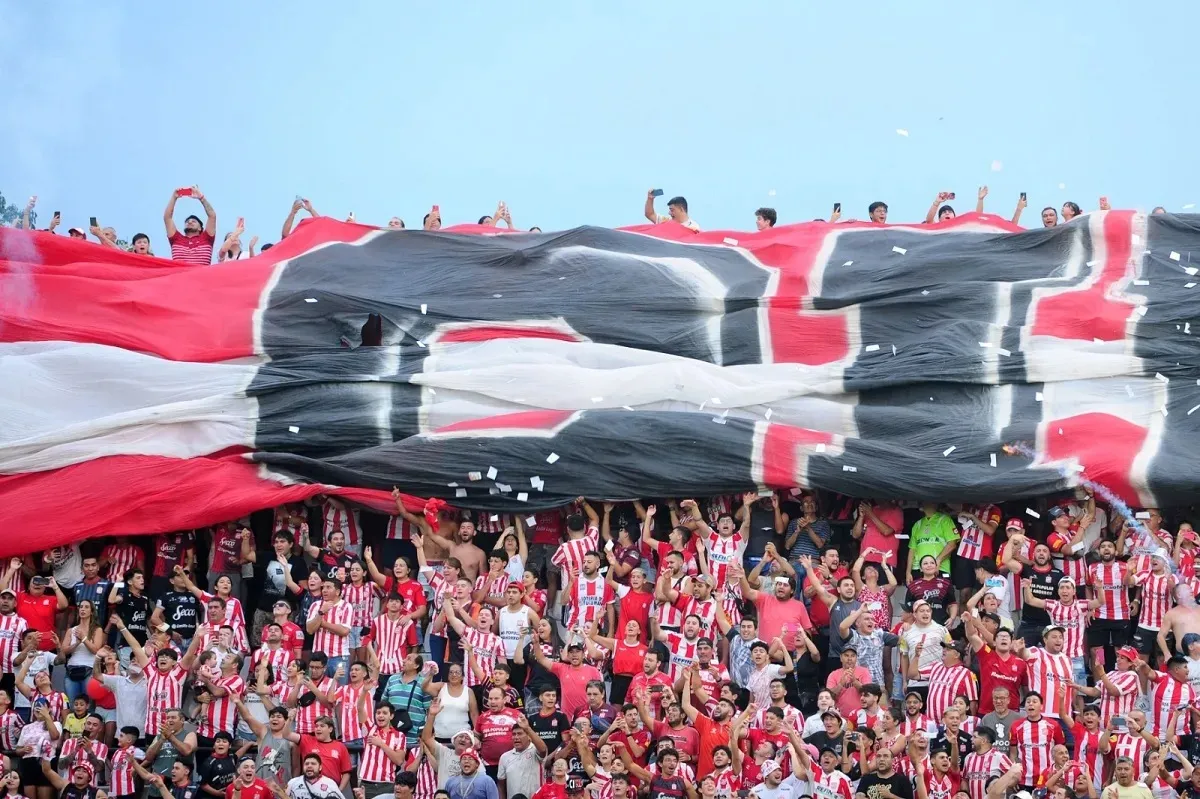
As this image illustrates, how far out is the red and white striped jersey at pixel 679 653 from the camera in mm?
12726

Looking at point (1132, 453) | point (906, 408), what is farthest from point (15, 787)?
point (1132, 453)

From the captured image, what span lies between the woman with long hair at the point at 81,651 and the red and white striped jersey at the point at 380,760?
2369 millimetres

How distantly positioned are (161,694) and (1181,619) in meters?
7.15

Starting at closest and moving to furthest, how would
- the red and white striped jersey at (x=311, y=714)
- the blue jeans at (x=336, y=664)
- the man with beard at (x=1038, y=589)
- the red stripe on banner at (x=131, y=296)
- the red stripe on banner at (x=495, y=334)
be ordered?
1. the red and white striped jersey at (x=311, y=714)
2. the man with beard at (x=1038, y=589)
3. the blue jeans at (x=336, y=664)
4. the red stripe on banner at (x=495, y=334)
5. the red stripe on banner at (x=131, y=296)

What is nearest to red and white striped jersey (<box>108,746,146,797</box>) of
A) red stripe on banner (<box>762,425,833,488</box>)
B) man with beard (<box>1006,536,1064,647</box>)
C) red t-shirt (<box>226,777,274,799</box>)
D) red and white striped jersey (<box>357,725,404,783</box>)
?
red t-shirt (<box>226,777,274,799</box>)

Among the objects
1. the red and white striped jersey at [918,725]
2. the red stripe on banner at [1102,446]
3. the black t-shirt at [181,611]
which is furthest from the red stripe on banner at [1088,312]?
the black t-shirt at [181,611]

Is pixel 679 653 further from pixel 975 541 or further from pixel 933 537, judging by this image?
pixel 975 541

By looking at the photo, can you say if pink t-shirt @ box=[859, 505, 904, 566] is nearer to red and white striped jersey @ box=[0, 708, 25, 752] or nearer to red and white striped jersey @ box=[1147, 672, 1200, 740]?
red and white striped jersey @ box=[1147, 672, 1200, 740]

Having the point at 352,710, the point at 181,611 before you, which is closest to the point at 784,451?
the point at 352,710

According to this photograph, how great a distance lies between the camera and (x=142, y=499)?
1395 centimetres

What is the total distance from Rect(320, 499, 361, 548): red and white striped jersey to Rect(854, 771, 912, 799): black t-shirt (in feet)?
15.2

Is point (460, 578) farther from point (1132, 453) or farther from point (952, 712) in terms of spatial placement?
point (1132, 453)

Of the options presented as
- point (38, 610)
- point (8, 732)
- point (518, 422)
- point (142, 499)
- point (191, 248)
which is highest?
point (191, 248)

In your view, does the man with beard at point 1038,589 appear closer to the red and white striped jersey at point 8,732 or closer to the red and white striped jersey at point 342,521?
the red and white striped jersey at point 342,521
